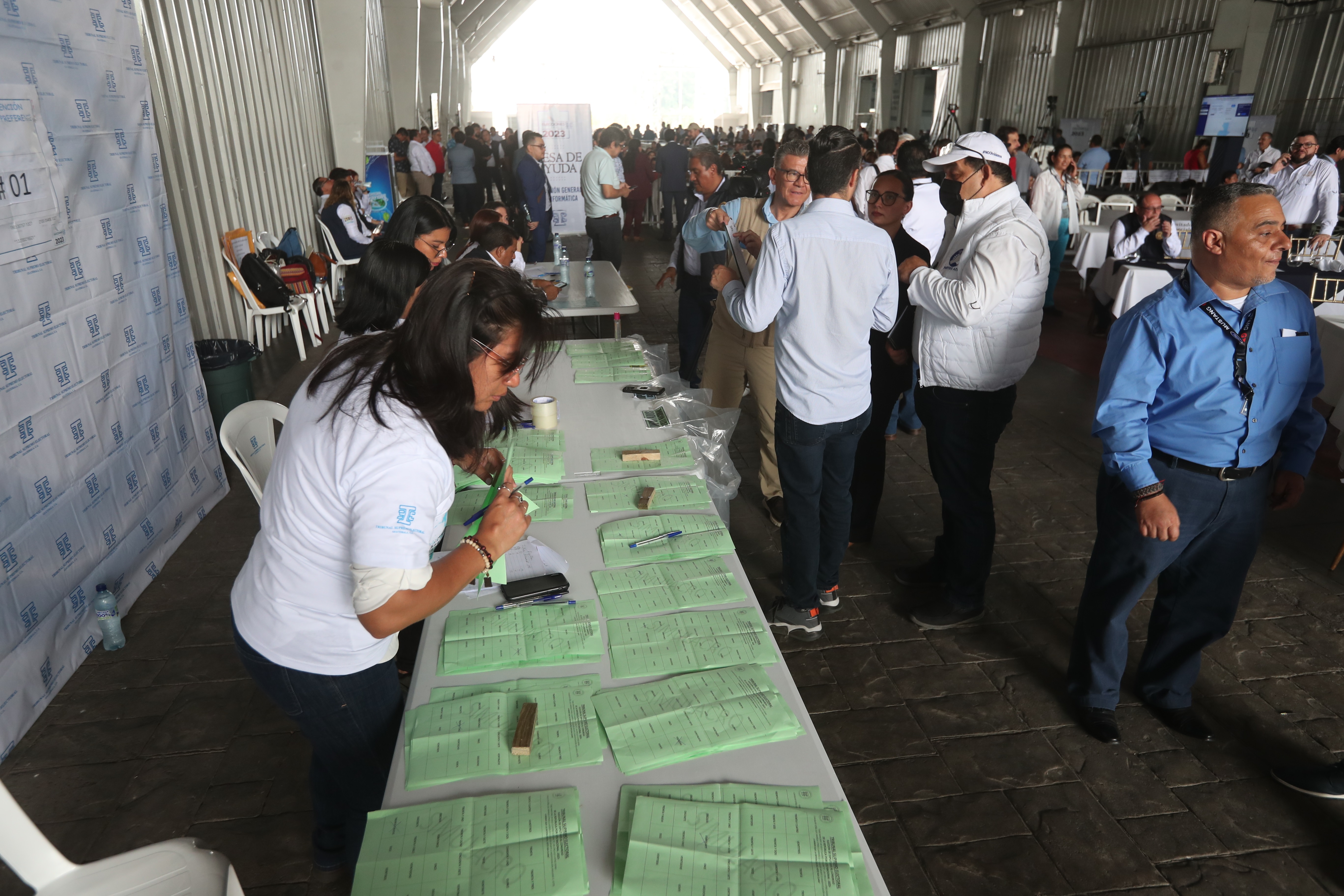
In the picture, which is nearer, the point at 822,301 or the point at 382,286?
the point at 382,286

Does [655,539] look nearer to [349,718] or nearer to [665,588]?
[665,588]

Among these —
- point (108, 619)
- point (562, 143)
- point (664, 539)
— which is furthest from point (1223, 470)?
point (562, 143)

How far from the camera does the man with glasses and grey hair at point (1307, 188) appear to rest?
711cm

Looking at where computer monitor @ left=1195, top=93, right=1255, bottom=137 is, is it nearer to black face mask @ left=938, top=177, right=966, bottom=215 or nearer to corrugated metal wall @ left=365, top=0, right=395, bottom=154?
black face mask @ left=938, top=177, right=966, bottom=215

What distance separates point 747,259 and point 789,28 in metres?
30.5

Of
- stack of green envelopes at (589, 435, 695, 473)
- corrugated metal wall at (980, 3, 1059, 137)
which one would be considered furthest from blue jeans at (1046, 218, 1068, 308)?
corrugated metal wall at (980, 3, 1059, 137)

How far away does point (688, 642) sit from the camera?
Answer: 1537 millimetres

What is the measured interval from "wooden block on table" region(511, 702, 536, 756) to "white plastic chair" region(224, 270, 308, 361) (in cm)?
556

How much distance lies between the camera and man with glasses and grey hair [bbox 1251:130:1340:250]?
711 centimetres

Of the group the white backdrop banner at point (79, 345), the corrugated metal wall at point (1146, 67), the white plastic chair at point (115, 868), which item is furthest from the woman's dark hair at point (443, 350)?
the corrugated metal wall at point (1146, 67)

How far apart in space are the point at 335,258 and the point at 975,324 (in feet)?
23.8

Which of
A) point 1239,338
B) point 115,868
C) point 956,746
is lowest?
point 956,746

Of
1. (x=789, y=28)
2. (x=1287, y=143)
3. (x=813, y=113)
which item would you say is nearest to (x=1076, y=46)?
(x=1287, y=143)

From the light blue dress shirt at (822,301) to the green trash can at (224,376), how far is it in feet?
10.2
